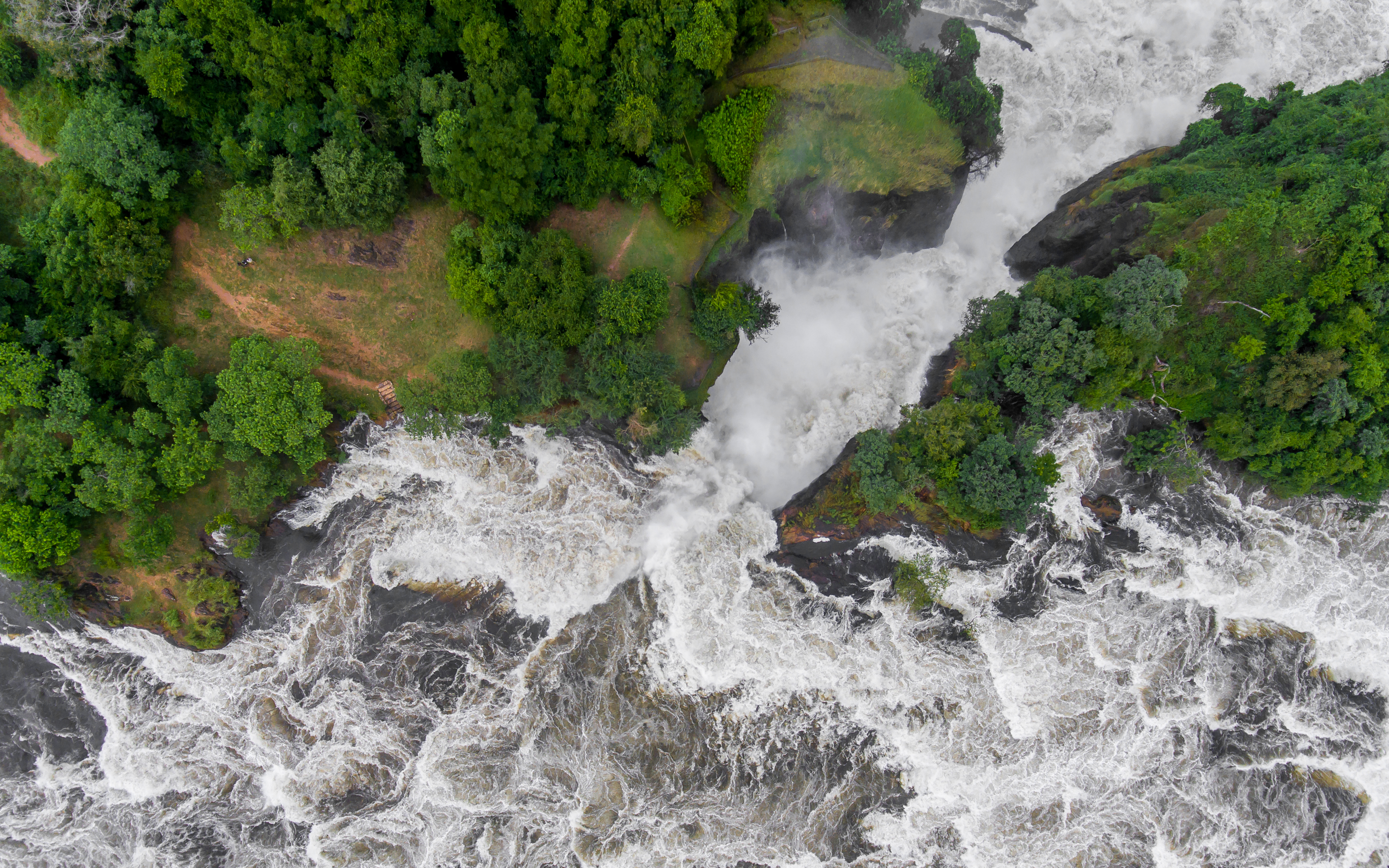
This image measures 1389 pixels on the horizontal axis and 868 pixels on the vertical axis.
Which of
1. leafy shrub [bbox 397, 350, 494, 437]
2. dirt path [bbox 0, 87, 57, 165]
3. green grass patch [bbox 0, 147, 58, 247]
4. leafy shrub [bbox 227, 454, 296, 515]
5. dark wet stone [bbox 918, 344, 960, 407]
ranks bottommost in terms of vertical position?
leafy shrub [bbox 227, 454, 296, 515]

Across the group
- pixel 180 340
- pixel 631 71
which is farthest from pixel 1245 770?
pixel 180 340

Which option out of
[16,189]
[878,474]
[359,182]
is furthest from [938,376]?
[16,189]

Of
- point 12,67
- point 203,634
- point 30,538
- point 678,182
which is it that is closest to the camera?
point 30,538

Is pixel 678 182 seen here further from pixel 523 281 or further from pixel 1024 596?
pixel 1024 596

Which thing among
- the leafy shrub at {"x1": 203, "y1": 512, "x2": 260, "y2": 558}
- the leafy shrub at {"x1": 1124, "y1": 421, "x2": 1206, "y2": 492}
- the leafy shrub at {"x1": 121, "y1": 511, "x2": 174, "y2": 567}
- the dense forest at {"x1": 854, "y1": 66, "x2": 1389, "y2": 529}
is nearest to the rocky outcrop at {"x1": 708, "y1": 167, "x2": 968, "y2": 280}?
the dense forest at {"x1": 854, "y1": 66, "x2": 1389, "y2": 529}

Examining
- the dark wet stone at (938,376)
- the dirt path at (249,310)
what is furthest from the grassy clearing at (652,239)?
the dark wet stone at (938,376)

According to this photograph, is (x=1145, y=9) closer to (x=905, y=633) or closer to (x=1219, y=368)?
(x=1219, y=368)

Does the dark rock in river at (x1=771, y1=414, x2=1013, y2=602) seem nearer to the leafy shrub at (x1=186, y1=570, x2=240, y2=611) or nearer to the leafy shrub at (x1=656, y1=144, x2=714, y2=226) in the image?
the leafy shrub at (x1=656, y1=144, x2=714, y2=226)
